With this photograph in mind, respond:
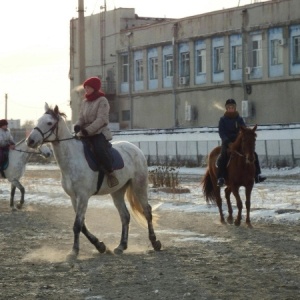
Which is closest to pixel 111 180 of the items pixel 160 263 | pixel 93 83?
pixel 93 83

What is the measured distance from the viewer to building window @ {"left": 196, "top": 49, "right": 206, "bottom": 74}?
6881cm

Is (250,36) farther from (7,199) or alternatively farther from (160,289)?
(160,289)

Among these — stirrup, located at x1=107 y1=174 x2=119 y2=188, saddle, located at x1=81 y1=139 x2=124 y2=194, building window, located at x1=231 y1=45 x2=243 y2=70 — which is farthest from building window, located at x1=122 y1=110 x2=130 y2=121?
stirrup, located at x1=107 y1=174 x2=119 y2=188

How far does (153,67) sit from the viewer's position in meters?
74.1

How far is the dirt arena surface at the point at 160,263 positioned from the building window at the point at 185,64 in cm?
4861

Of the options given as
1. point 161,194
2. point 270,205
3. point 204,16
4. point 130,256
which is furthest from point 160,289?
point 204,16

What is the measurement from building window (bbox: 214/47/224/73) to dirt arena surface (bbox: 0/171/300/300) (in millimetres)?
45770

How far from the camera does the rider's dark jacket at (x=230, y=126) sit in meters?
20.7

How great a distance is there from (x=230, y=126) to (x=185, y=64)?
49.8 metres

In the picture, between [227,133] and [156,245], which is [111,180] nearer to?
[156,245]

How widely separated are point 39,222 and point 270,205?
18.9 ft

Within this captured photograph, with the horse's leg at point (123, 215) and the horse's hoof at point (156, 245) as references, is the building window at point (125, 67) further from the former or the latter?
the horse's hoof at point (156, 245)

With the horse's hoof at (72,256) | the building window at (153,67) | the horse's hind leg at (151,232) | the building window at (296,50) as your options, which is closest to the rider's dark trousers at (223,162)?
the horse's hind leg at (151,232)

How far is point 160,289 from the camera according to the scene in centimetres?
1127
